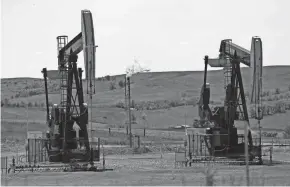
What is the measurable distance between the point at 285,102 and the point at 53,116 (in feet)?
183

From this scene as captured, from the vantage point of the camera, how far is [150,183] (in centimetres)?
1631

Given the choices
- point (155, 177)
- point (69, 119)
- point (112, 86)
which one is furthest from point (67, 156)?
point (112, 86)

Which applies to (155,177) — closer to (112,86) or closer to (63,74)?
(63,74)

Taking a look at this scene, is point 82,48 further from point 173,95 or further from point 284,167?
point 173,95

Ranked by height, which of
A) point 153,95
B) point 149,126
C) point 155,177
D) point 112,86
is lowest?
point 155,177

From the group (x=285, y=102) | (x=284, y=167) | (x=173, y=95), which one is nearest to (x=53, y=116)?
(x=284, y=167)

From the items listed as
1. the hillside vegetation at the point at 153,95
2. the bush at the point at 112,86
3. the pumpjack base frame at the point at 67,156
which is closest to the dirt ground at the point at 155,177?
the pumpjack base frame at the point at 67,156

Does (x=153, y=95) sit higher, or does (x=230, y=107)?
(x=153, y=95)

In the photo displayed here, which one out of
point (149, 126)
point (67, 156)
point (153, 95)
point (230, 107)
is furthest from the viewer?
point (153, 95)

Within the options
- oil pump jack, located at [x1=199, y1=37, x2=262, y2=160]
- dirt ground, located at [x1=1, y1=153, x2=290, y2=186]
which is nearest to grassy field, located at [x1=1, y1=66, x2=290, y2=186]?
dirt ground, located at [x1=1, y1=153, x2=290, y2=186]

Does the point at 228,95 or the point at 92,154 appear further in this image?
the point at 228,95

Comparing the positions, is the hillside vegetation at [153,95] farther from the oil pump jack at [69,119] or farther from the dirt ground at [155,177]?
the dirt ground at [155,177]

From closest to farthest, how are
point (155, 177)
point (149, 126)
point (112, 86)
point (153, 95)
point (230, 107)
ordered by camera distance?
1. point (155, 177)
2. point (230, 107)
3. point (149, 126)
4. point (153, 95)
5. point (112, 86)

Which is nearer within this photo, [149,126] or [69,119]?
[69,119]
